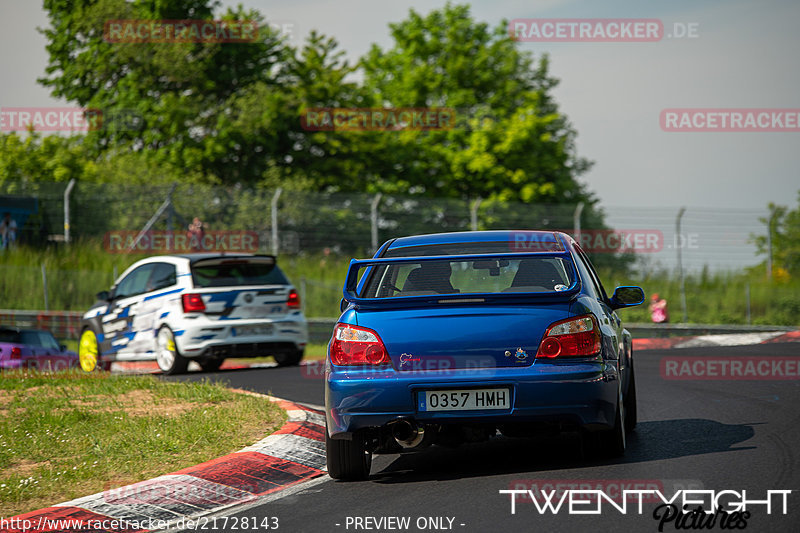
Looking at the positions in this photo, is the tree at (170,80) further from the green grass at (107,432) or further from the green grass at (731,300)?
the green grass at (107,432)

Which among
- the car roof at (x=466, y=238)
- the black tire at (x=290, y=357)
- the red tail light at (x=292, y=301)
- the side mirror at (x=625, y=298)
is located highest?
the car roof at (x=466, y=238)

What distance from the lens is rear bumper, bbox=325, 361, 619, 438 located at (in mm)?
6172

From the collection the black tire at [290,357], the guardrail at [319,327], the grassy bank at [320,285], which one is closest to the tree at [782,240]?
the grassy bank at [320,285]

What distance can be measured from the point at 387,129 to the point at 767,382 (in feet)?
110

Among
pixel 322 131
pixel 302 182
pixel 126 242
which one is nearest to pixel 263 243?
pixel 126 242

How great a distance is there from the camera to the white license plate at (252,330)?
1445 centimetres

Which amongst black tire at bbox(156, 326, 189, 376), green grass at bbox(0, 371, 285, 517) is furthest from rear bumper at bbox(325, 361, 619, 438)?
black tire at bbox(156, 326, 189, 376)

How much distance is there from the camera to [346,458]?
6.58 m

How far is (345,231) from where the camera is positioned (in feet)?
89.4

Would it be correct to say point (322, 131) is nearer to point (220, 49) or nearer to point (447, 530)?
point (220, 49)

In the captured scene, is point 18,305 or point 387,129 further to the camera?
point 387,129

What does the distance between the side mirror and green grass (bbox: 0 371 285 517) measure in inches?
114

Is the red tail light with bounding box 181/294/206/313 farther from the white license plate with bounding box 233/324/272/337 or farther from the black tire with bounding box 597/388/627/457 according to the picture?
the black tire with bounding box 597/388/627/457

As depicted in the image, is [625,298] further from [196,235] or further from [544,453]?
[196,235]
